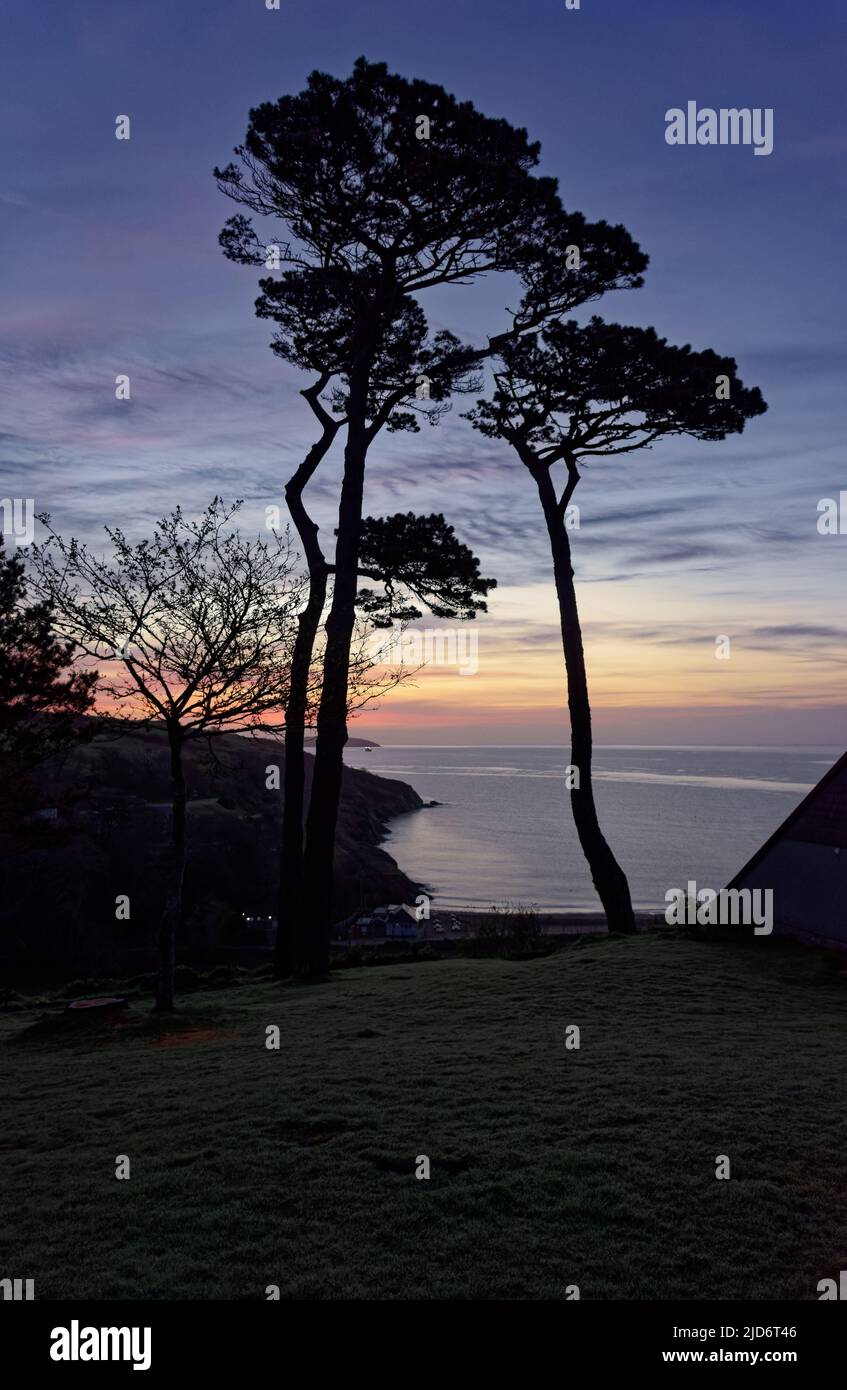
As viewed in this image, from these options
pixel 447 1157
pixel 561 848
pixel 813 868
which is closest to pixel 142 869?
pixel 813 868

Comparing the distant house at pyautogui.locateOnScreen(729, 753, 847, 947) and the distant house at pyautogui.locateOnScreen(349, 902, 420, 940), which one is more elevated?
the distant house at pyautogui.locateOnScreen(729, 753, 847, 947)

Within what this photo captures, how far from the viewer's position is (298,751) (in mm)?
25938

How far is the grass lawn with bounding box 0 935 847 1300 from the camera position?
682cm

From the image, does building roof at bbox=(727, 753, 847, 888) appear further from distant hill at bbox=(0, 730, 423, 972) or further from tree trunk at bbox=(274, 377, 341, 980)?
distant hill at bbox=(0, 730, 423, 972)

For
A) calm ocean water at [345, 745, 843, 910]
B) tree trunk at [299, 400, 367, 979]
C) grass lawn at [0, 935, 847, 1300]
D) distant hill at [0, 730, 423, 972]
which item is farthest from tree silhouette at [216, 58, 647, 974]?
calm ocean water at [345, 745, 843, 910]

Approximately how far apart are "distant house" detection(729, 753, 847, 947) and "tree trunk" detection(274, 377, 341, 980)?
12373 mm

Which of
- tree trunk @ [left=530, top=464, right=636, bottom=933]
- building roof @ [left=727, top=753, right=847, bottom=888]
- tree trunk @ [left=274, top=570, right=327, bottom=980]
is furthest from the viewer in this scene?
tree trunk @ [left=530, top=464, right=636, bottom=933]

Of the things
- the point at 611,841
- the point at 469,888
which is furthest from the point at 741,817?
the point at 469,888

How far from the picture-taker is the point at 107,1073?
14203 millimetres

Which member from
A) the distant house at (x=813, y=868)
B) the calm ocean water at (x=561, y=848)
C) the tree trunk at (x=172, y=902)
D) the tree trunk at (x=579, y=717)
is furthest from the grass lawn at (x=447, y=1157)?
the calm ocean water at (x=561, y=848)

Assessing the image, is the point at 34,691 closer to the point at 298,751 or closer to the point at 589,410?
the point at 298,751

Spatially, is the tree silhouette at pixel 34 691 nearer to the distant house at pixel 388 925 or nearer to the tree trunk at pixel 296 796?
the tree trunk at pixel 296 796

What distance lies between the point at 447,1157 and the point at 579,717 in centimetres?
2153

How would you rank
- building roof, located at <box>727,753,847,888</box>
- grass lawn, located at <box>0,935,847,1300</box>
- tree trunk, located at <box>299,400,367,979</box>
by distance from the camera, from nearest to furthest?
grass lawn, located at <box>0,935,847,1300</box> → building roof, located at <box>727,753,847,888</box> → tree trunk, located at <box>299,400,367,979</box>
